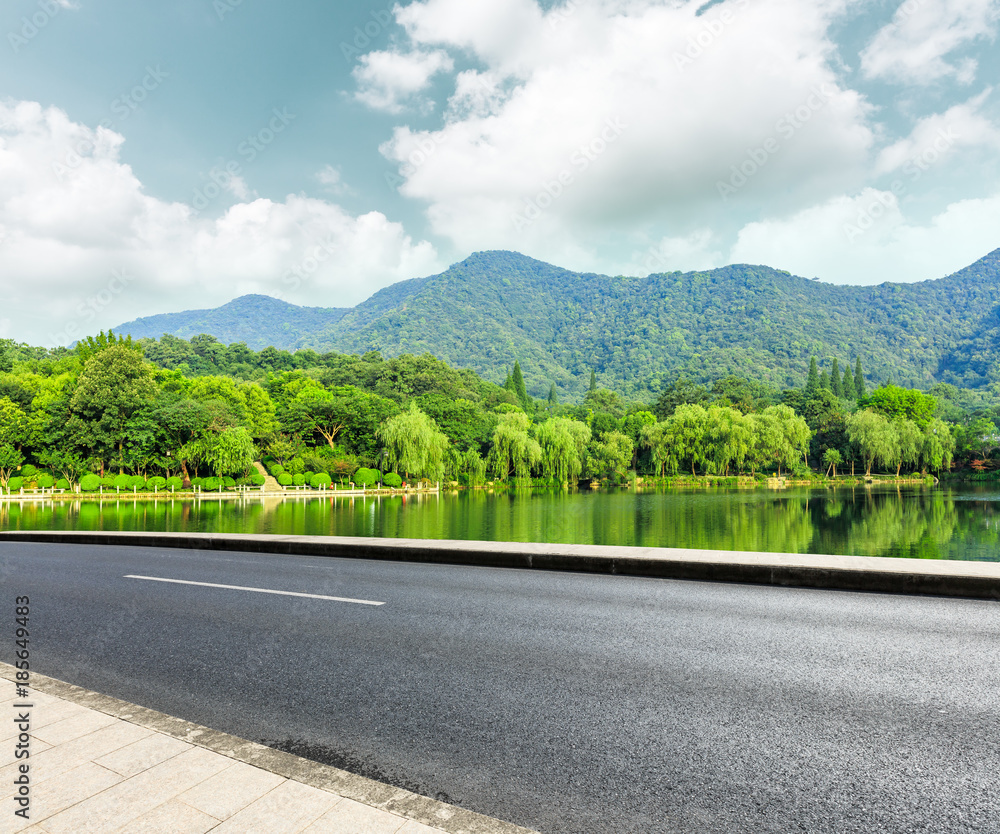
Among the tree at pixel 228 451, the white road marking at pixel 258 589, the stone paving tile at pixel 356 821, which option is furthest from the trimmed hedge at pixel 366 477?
the stone paving tile at pixel 356 821

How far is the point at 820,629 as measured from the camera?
5289 millimetres

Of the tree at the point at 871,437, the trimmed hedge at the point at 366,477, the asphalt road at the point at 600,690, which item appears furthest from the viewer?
the tree at the point at 871,437

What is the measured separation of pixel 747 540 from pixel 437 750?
1611cm

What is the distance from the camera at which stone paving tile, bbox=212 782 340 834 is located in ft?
7.82

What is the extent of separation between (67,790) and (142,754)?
358 millimetres

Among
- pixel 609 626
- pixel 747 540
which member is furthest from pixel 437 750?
pixel 747 540

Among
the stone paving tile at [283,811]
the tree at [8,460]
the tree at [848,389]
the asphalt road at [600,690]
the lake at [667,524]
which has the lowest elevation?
the lake at [667,524]

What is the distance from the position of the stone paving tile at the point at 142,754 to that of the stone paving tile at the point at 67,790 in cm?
5

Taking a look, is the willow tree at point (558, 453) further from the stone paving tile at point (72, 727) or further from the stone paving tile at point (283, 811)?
the stone paving tile at point (283, 811)

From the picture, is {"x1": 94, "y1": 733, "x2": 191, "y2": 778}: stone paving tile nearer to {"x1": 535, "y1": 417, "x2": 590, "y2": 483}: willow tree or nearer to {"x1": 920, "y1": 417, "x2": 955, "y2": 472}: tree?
{"x1": 535, "y1": 417, "x2": 590, "y2": 483}: willow tree

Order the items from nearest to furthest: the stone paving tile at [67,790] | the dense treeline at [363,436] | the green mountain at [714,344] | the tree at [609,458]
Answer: the stone paving tile at [67,790] → the dense treeline at [363,436] → the tree at [609,458] → the green mountain at [714,344]

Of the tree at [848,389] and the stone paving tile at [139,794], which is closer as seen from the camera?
the stone paving tile at [139,794]

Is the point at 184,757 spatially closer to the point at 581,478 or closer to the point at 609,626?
the point at 609,626

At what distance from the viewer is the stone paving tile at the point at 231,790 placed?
2543 millimetres
